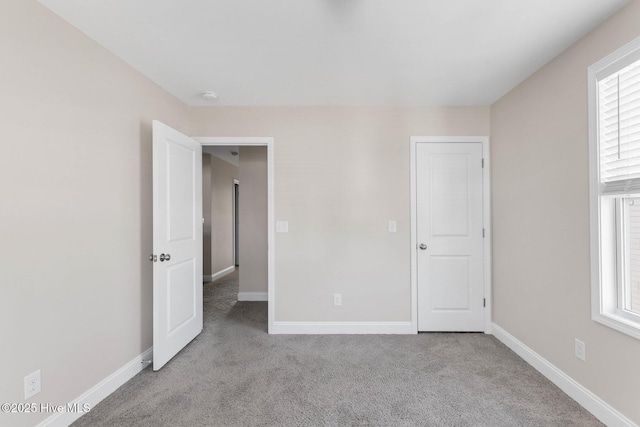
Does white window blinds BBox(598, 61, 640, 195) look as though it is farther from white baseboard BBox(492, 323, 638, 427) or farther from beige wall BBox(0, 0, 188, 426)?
beige wall BBox(0, 0, 188, 426)

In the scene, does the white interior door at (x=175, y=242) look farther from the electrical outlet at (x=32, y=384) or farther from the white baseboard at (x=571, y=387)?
the white baseboard at (x=571, y=387)

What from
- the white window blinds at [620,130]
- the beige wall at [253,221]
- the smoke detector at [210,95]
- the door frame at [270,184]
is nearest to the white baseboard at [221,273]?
the beige wall at [253,221]

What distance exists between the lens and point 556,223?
213cm

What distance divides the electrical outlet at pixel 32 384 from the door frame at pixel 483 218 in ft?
9.57

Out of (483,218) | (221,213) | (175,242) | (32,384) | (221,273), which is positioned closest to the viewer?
(32,384)

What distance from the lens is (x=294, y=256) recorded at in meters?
3.06

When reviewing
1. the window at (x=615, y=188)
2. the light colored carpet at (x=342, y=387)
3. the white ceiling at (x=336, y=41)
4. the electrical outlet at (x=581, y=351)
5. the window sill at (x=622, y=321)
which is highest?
the white ceiling at (x=336, y=41)

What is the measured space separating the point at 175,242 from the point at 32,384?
4.07 feet

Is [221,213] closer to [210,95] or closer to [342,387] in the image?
[210,95]

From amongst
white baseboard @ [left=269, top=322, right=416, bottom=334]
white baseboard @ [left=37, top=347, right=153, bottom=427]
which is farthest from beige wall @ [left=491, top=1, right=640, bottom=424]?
white baseboard @ [left=37, top=347, right=153, bottom=427]

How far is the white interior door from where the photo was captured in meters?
2.31

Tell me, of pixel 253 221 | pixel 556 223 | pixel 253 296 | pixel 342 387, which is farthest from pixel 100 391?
pixel 556 223

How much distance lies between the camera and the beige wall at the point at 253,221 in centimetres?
436

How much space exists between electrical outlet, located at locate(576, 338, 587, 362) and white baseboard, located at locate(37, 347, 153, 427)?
3230mm
